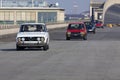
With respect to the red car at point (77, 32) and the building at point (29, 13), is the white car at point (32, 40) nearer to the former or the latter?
the red car at point (77, 32)

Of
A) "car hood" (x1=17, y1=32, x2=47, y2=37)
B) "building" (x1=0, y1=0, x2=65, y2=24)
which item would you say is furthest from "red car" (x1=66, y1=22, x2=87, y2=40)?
"building" (x1=0, y1=0, x2=65, y2=24)

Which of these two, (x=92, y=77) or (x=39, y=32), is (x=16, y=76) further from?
(x=39, y=32)

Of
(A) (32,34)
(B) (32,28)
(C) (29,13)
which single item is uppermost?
(B) (32,28)

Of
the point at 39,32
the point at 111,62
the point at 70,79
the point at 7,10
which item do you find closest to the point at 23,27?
the point at 39,32

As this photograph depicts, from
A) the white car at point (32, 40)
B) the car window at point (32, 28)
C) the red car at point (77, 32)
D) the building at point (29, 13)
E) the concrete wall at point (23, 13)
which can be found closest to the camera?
the white car at point (32, 40)

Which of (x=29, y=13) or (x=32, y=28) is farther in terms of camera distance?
(x=29, y=13)

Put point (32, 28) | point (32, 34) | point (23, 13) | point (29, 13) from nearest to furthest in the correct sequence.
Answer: point (32, 34) < point (32, 28) < point (23, 13) < point (29, 13)

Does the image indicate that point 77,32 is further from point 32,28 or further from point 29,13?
point 29,13

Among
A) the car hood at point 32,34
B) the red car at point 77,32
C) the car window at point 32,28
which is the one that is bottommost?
the red car at point 77,32

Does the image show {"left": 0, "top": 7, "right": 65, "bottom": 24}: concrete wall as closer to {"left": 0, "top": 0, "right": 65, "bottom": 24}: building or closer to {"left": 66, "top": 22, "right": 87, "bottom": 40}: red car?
{"left": 0, "top": 0, "right": 65, "bottom": 24}: building

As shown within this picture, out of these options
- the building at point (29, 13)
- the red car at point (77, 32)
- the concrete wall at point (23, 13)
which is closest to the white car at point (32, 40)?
the red car at point (77, 32)

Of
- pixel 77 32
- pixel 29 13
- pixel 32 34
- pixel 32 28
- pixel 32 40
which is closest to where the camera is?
pixel 32 40

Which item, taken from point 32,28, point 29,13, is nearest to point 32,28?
point 32,28

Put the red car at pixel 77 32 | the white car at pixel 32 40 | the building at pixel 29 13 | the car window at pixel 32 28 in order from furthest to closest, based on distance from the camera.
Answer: the building at pixel 29 13
the red car at pixel 77 32
the car window at pixel 32 28
the white car at pixel 32 40
